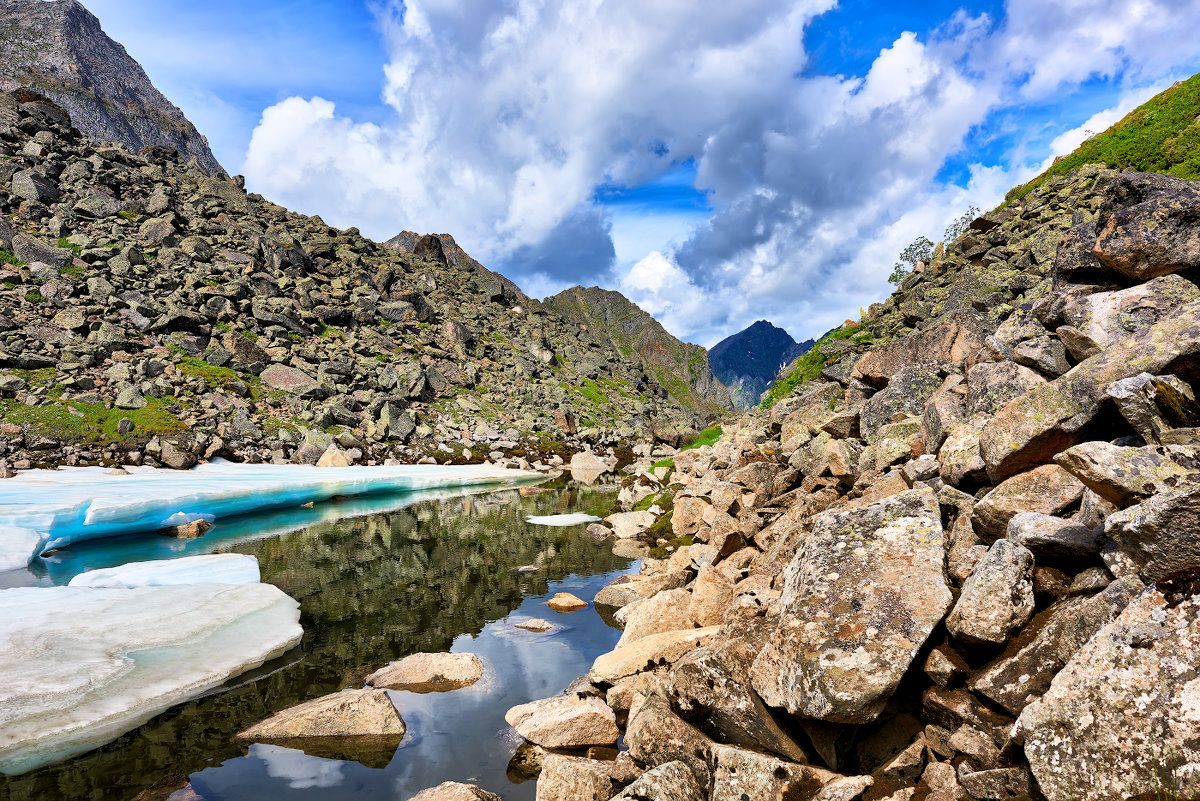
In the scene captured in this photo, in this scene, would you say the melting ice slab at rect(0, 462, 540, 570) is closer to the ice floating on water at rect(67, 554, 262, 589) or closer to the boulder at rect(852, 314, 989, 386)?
the ice floating on water at rect(67, 554, 262, 589)

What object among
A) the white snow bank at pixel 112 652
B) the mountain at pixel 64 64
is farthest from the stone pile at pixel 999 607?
the mountain at pixel 64 64

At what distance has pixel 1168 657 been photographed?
A: 5.25 meters

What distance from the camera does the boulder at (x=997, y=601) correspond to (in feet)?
22.3

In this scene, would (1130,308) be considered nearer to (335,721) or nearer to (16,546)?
(335,721)

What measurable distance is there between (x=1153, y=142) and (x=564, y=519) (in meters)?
42.7

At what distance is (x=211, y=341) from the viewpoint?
91312 millimetres

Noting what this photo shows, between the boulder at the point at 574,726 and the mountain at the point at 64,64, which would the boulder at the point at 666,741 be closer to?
the boulder at the point at 574,726

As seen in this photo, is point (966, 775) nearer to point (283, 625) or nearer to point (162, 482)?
point (283, 625)

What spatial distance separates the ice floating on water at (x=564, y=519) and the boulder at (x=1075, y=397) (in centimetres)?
3538

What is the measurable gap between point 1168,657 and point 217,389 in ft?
314

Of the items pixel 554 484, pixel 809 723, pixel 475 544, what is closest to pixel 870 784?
pixel 809 723

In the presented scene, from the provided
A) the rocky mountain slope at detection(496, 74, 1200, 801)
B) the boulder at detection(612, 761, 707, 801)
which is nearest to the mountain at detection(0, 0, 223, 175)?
the rocky mountain slope at detection(496, 74, 1200, 801)

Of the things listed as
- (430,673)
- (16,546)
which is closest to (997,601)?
(430,673)

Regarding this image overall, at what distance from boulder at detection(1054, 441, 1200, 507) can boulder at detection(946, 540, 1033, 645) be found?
4.20 feet
